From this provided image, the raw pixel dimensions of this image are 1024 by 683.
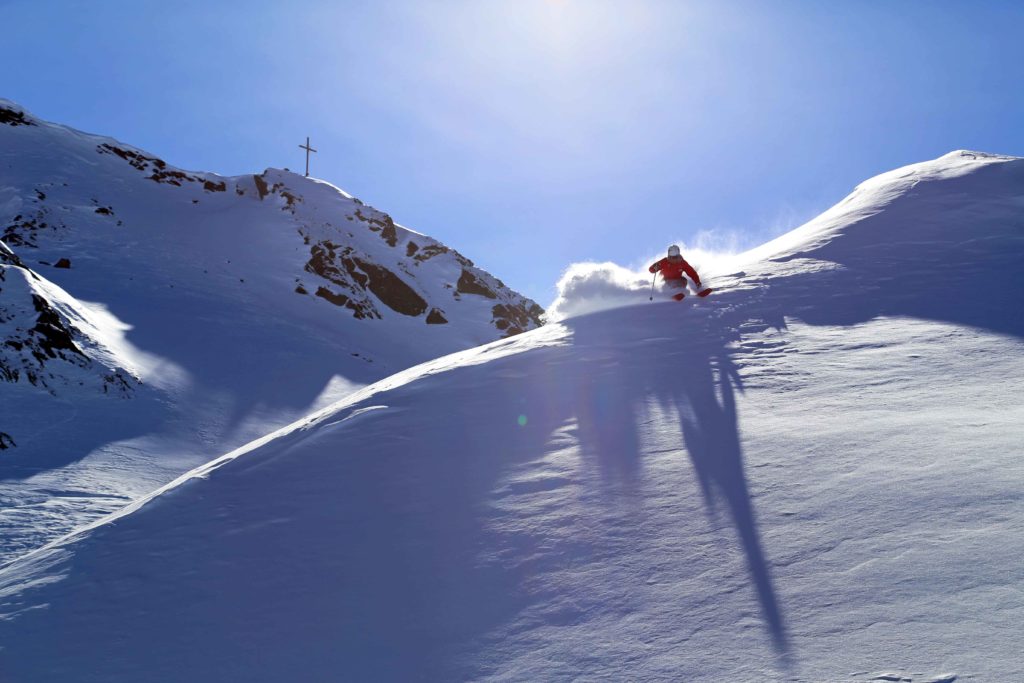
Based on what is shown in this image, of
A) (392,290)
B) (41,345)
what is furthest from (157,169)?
(41,345)

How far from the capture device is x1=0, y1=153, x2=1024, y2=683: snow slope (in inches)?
125

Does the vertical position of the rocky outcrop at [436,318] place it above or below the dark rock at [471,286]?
below

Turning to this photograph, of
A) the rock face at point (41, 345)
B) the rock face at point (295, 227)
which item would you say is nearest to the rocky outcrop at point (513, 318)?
the rock face at point (295, 227)

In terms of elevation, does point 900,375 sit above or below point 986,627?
above

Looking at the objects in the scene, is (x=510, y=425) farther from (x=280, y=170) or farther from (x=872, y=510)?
(x=280, y=170)

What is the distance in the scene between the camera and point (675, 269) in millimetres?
11570

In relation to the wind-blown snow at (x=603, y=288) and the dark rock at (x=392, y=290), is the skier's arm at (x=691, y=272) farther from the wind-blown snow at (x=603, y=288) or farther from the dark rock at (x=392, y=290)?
the dark rock at (x=392, y=290)

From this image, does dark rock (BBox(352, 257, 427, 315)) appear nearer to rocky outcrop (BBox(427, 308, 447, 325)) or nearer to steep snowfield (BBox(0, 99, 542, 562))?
steep snowfield (BBox(0, 99, 542, 562))

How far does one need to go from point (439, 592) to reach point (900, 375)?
515cm

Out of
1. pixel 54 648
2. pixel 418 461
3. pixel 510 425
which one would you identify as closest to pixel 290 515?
pixel 418 461

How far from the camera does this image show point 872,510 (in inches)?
152

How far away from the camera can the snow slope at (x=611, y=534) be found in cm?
317

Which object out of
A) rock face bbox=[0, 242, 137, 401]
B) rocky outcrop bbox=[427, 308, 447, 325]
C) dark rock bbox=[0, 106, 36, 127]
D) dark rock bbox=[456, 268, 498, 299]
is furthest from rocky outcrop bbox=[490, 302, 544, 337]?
dark rock bbox=[0, 106, 36, 127]

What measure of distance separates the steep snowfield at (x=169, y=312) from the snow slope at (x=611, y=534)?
5844 millimetres
